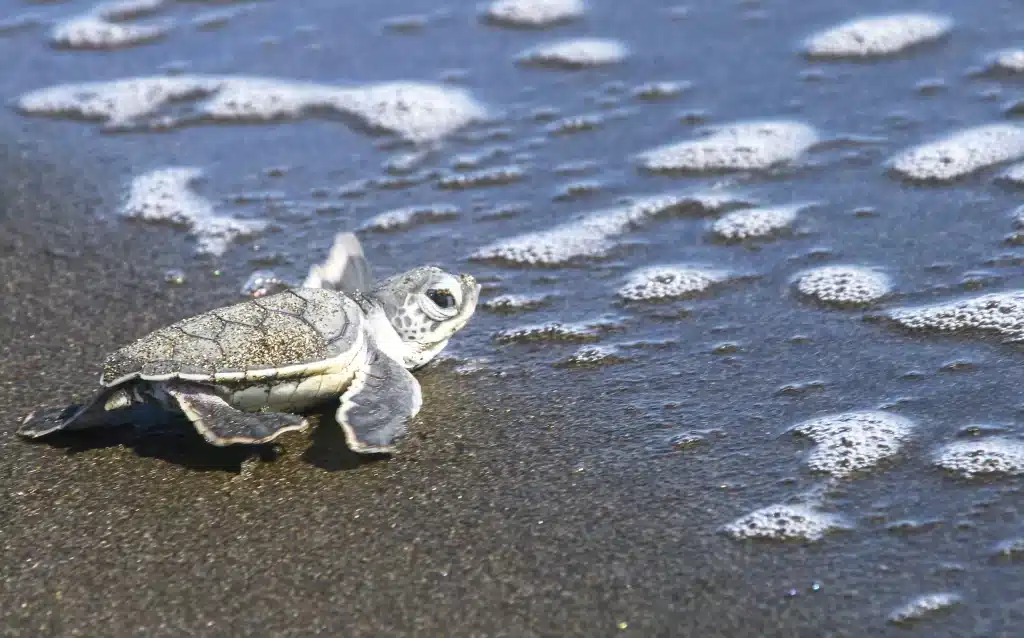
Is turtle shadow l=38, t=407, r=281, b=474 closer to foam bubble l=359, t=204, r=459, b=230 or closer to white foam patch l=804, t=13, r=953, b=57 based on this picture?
foam bubble l=359, t=204, r=459, b=230

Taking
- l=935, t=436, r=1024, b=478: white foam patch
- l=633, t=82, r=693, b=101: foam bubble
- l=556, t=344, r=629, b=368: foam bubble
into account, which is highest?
l=633, t=82, r=693, b=101: foam bubble

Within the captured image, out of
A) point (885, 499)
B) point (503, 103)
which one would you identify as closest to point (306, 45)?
point (503, 103)

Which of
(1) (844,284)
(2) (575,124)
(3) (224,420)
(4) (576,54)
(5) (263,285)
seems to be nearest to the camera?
(3) (224,420)

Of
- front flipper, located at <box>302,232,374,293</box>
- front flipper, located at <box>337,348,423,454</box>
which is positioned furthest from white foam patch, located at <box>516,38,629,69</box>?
front flipper, located at <box>337,348,423,454</box>

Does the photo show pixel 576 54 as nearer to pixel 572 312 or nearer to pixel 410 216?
pixel 410 216

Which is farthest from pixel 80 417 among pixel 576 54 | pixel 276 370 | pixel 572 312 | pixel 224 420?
pixel 576 54

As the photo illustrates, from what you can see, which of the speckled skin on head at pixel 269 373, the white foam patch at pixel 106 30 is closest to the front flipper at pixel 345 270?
the speckled skin on head at pixel 269 373

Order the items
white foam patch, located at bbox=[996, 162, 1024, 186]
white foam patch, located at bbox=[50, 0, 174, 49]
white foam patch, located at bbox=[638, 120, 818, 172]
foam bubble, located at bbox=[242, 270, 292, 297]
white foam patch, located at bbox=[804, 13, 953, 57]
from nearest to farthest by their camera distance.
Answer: foam bubble, located at bbox=[242, 270, 292, 297] → white foam patch, located at bbox=[996, 162, 1024, 186] → white foam patch, located at bbox=[638, 120, 818, 172] → white foam patch, located at bbox=[804, 13, 953, 57] → white foam patch, located at bbox=[50, 0, 174, 49]

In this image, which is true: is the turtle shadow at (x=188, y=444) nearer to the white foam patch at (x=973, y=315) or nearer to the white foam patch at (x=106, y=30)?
the white foam patch at (x=973, y=315)
